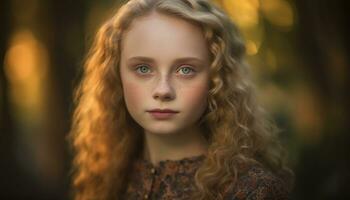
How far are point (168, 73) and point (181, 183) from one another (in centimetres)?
37

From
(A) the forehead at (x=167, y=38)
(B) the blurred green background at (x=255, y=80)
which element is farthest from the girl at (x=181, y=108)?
(B) the blurred green background at (x=255, y=80)

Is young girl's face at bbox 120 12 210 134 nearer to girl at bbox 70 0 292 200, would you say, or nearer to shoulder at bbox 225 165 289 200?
girl at bbox 70 0 292 200

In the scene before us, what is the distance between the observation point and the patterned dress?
1921 mm

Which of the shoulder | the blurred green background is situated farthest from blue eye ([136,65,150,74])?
the blurred green background

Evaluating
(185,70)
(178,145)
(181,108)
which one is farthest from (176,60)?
(178,145)

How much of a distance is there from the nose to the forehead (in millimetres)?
82

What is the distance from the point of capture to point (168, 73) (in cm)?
194

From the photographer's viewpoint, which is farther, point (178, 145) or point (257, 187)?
point (178, 145)

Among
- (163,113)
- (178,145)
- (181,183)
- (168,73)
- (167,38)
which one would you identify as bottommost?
(181,183)

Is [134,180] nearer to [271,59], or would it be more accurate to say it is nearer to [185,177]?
[185,177]

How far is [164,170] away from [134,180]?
0.19 meters

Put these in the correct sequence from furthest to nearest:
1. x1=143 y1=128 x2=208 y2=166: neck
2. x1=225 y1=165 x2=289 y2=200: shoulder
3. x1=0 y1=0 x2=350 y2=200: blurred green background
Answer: x1=0 y1=0 x2=350 y2=200: blurred green background
x1=143 y1=128 x2=208 y2=166: neck
x1=225 y1=165 x2=289 y2=200: shoulder

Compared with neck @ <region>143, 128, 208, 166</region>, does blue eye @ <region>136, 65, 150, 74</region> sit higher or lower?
higher

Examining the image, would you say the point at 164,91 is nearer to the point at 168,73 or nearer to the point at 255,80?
the point at 168,73
